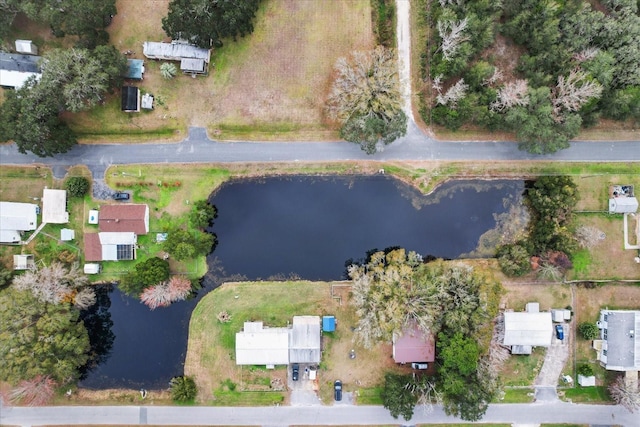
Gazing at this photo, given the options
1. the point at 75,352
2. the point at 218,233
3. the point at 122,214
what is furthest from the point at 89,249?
the point at 218,233

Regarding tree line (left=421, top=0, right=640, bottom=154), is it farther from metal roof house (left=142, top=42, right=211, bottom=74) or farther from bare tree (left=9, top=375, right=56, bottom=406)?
bare tree (left=9, top=375, right=56, bottom=406)

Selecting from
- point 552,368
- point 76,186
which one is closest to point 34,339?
point 76,186

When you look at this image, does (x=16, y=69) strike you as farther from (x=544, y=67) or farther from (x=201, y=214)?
(x=544, y=67)

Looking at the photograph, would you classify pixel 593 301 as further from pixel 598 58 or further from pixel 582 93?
pixel 598 58

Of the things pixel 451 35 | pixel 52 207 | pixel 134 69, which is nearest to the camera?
pixel 451 35

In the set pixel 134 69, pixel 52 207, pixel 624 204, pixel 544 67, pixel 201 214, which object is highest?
pixel 134 69

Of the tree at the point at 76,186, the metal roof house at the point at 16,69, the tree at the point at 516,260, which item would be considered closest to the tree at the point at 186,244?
the tree at the point at 76,186

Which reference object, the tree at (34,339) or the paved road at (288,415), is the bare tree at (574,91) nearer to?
the paved road at (288,415)
